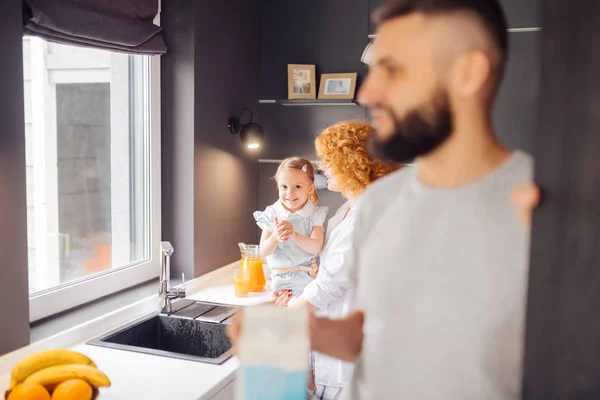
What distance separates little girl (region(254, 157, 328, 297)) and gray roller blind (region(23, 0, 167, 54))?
0.63 meters

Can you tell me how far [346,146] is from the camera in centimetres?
122

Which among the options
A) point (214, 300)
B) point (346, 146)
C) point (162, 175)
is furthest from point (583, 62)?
point (162, 175)

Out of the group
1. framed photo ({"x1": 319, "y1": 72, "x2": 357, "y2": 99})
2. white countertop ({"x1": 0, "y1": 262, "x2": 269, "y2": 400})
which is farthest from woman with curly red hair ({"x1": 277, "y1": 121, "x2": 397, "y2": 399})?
framed photo ({"x1": 319, "y1": 72, "x2": 357, "y2": 99})

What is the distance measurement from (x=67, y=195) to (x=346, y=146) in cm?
113

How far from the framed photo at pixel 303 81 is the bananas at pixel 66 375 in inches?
63.8

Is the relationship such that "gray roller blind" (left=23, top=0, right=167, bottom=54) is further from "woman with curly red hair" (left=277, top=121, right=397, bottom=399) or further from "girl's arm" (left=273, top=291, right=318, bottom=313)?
"girl's arm" (left=273, top=291, right=318, bottom=313)

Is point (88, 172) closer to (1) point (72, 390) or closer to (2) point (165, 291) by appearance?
(2) point (165, 291)

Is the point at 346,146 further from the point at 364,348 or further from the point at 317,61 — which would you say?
the point at 317,61

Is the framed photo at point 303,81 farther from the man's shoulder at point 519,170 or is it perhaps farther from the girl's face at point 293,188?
the man's shoulder at point 519,170

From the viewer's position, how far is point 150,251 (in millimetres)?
2207

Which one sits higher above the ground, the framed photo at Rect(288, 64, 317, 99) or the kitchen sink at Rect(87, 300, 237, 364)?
the framed photo at Rect(288, 64, 317, 99)

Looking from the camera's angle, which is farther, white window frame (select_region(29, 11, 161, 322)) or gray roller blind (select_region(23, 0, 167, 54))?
white window frame (select_region(29, 11, 161, 322))

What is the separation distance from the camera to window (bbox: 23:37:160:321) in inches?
69.1

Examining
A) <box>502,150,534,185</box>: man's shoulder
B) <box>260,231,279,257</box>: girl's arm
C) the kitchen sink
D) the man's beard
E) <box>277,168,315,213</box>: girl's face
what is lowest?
the kitchen sink
